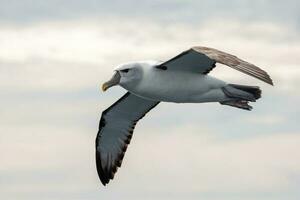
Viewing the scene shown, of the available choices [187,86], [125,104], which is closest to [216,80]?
[187,86]

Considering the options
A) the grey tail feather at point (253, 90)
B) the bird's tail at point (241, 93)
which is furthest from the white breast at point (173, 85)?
the grey tail feather at point (253, 90)

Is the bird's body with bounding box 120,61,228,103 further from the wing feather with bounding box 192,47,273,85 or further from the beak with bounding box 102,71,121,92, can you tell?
the wing feather with bounding box 192,47,273,85

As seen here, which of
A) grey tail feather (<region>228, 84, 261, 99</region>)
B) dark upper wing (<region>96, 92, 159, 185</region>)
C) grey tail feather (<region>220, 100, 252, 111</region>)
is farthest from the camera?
dark upper wing (<region>96, 92, 159, 185</region>)

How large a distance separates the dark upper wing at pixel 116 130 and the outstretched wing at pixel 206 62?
12.9 feet

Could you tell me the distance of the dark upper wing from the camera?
26.2 m

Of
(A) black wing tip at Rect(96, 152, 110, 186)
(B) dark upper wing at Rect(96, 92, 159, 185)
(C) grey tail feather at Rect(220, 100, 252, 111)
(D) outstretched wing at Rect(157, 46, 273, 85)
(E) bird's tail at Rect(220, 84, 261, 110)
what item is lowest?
(A) black wing tip at Rect(96, 152, 110, 186)

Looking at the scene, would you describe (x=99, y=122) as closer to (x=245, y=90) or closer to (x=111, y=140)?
A: (x=111, y=140)

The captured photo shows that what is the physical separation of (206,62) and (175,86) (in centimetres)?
103

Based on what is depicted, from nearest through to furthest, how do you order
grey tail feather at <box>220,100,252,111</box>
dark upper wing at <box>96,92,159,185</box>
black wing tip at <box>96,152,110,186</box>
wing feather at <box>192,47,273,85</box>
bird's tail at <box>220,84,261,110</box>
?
wing feather at <box>192,47,273,85</box> < bird's tail at <box>220,84,261,110</box> < grey tail feather at <box>220,100,252,111</box> < dark upper wing at <box>96,92,159,185</box> < black wing tip at <box>96,152,110,186</box>

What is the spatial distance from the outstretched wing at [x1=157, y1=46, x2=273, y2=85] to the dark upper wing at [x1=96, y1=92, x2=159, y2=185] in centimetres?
394

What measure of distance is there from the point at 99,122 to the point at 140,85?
5.33 meters

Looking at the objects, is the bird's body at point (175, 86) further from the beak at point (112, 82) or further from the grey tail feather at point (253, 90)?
the grey tail feather at point (253, 90)

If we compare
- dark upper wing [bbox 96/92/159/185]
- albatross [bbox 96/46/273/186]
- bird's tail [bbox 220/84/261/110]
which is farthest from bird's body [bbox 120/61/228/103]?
dark upper wing [bbox 96/92/159/185]

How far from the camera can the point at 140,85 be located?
21.5 meters
